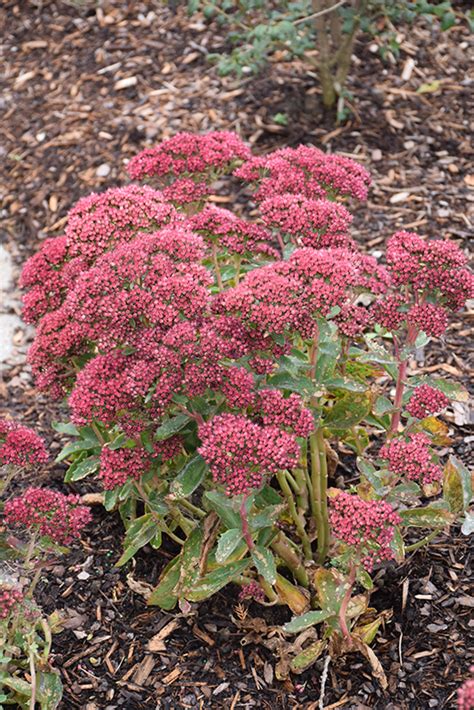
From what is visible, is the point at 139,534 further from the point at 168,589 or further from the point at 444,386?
the point at 444,386

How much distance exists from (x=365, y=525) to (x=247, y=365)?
1.97 ft

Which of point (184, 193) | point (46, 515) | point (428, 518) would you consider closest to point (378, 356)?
point (428, 518)

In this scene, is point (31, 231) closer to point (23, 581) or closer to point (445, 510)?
point (23, 581)

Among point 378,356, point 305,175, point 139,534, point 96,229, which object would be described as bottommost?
point 139,534

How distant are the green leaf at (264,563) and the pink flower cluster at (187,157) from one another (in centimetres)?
135

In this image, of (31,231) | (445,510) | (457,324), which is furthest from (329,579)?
(31,231)

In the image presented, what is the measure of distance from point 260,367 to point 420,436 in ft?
1.72

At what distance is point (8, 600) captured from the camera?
2387 millimetres

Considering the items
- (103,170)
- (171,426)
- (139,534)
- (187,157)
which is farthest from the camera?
(103,170)

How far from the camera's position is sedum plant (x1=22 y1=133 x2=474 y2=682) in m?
2.43

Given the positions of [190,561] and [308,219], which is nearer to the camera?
[308,219]

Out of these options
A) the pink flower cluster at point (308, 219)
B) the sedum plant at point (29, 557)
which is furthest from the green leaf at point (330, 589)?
the pink flower cluster at point (308, 219)

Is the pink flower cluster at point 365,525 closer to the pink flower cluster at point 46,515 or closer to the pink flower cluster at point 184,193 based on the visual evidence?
the pink flower cluster at point 46,515

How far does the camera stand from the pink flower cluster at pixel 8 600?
2359 millimetres
